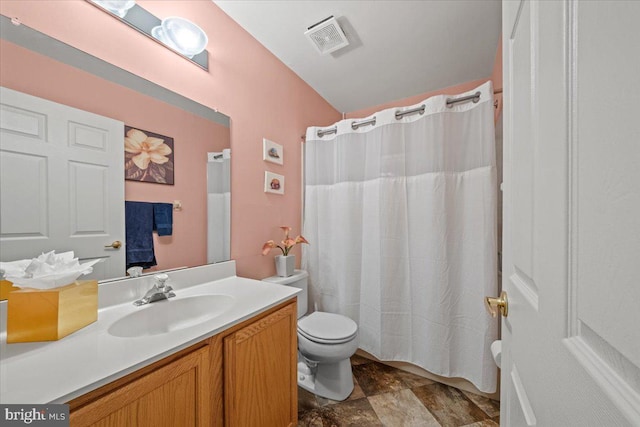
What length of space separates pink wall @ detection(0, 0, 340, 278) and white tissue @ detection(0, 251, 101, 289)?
0.78 meters

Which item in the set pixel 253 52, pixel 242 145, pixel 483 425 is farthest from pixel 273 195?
pixel 483 425

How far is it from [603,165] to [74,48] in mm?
1553

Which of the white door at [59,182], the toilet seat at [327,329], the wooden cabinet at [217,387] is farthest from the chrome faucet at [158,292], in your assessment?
the toilet seat at [327,329]

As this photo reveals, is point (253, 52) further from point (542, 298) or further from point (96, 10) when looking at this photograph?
point (542, 298)

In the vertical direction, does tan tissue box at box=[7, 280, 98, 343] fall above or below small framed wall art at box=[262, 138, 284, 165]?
below

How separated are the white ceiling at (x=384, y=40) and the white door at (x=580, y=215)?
1261 millimetres

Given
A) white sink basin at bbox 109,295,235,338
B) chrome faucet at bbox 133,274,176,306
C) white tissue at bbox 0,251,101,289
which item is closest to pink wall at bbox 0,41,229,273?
chrome faucet at bbox 133,274,176,306

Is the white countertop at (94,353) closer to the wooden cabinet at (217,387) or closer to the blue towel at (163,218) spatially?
the wooden cabinet at (217,387)

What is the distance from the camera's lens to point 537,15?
431 millimetres

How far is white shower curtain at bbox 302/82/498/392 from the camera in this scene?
1473mm

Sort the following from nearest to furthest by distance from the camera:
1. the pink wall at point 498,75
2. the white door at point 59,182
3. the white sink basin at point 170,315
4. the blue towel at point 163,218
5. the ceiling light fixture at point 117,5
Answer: the white door at point 59,182
the white sink basin at point 170,315
the ceiling light fixture at point 117,5
the blue towel at point 163,218
the pink wall at point 498,75

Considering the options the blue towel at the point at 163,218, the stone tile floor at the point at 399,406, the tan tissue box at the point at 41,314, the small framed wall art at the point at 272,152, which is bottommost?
the stone tile floor at the point at 399,406

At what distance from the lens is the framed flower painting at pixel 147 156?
1053 mm

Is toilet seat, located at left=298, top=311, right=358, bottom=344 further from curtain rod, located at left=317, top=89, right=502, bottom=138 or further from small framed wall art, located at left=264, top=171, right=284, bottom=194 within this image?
curtain rod, located at left=317, top=89, right=502, bottom=138
